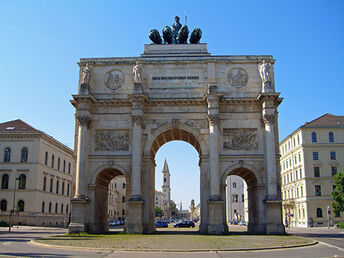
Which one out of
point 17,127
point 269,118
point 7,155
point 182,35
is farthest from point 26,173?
point 269,118

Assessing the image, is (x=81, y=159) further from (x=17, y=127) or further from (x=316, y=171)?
(x=316, y=171)

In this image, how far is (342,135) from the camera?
5884 cm

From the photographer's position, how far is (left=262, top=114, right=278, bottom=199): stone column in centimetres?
3042

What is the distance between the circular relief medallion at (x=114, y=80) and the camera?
111 feet

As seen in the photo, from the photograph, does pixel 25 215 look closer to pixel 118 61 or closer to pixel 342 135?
Answer: pixel 118 61

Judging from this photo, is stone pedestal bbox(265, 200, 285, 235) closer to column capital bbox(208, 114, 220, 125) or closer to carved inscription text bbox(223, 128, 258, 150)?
carved inscription text bbox(223, 128, 258, 150)

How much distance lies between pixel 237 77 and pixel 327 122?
110 feet

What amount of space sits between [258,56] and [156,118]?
10865 mm

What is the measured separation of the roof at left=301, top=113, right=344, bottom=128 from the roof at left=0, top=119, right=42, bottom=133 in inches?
1667

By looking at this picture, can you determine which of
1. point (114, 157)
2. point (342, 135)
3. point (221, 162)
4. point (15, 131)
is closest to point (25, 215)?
point (15, 131)

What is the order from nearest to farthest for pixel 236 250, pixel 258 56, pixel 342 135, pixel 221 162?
pixel 236 250
pixel 221 162
pixel 258 56
pixel 342 135

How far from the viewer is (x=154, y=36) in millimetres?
37156

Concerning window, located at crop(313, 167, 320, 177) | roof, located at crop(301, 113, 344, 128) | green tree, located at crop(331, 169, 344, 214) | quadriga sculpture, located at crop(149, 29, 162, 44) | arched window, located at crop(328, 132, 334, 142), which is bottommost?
green tree, located at crop(331, 169, 344, 214)

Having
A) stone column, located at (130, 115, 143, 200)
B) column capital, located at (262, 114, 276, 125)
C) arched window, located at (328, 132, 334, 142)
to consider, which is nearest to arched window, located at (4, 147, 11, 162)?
stone column, located at (130, 115, 143, 200)
